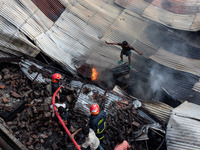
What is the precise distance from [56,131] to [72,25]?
5776mm

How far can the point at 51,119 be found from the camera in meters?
7.08

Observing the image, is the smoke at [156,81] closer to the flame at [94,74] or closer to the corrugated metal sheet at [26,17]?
the flame at [94,74]

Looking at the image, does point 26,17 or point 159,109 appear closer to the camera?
point 159,109

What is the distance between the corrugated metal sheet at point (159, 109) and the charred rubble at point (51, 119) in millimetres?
312

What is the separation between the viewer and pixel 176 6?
1057cm

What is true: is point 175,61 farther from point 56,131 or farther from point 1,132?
point 1,132

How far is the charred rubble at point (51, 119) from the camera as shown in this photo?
6.46 meters

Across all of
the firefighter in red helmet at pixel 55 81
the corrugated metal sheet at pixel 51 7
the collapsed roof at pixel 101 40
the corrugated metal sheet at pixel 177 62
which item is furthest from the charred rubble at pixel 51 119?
the corrugated metal sheet at pixel 51 7

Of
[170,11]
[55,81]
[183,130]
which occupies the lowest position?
[55,81]

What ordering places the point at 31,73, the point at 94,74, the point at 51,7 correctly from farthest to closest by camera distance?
the point at 51,7 → the point at 31,73 → the point at 94,74

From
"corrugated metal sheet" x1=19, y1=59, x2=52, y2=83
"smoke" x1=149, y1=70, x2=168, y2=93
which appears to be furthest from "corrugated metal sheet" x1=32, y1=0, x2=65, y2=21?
"smoke" x1=149, y1=70, x2=168, y2=93

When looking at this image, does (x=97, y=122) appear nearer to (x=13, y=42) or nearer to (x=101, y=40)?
(x=101, y=40)

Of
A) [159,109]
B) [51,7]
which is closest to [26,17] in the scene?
[51,7]

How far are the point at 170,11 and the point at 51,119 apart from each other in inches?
363
